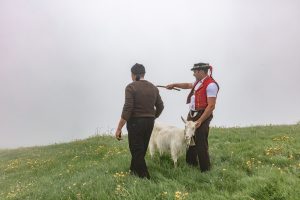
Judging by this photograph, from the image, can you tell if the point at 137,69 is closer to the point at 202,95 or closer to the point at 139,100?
the point at 139,100

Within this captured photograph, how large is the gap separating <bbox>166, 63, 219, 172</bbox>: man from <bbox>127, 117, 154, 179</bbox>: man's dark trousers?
4.45ft

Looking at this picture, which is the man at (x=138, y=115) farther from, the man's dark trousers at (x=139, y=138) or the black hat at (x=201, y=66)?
the black hat at (x=201, y=66)

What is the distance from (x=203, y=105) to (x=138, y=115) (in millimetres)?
1798

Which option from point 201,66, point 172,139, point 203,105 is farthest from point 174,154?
point 201,66

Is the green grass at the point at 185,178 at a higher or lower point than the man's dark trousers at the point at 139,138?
lower

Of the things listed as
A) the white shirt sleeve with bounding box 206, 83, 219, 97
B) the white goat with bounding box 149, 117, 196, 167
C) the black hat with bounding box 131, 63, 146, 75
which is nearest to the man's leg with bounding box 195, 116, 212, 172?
the white goat with bounding box 149, 117, 196, 167

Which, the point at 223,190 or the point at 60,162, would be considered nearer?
the point at 223,190

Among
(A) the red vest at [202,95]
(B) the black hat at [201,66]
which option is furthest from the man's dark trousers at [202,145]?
(B) the black hat at [201,66]

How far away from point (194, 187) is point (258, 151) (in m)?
3.99

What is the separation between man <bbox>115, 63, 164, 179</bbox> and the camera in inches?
380

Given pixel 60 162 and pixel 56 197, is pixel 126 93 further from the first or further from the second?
pixel 60 162

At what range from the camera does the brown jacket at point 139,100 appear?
377 inches

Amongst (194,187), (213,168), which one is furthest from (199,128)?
(194,187)

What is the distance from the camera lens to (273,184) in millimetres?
8133
